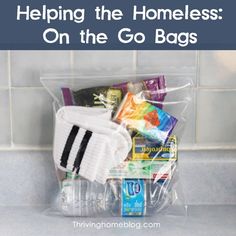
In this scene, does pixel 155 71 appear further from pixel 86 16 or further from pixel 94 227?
pixel 94 227

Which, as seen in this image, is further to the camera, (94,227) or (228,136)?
(228,136)

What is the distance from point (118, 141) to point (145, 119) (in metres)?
0.07

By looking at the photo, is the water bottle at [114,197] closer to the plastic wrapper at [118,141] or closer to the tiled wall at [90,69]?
the plastic wrapper at [118,141]

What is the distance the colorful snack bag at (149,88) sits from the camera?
3.89ft

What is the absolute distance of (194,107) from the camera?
1.23m

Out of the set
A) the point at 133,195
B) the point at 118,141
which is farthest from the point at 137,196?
the point at 118,141

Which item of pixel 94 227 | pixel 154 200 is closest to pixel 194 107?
pixel 154 200

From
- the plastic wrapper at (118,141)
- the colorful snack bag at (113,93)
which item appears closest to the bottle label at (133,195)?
the plastic wrapper at (118,141)

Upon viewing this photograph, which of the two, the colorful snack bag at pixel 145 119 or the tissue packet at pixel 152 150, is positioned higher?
the colorful snack bag at pixel 145 119

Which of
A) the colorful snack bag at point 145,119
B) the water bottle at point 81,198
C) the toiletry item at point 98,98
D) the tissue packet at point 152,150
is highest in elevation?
the toiletry item at point 98,98

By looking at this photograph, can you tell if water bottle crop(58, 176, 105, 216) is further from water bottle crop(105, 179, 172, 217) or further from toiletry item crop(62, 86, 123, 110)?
toiletry item crop(62, 86, 123, 110)

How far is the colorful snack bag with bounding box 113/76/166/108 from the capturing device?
119 centimetres

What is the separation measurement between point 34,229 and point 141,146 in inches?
9.9

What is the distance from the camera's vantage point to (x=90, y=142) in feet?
3.74
